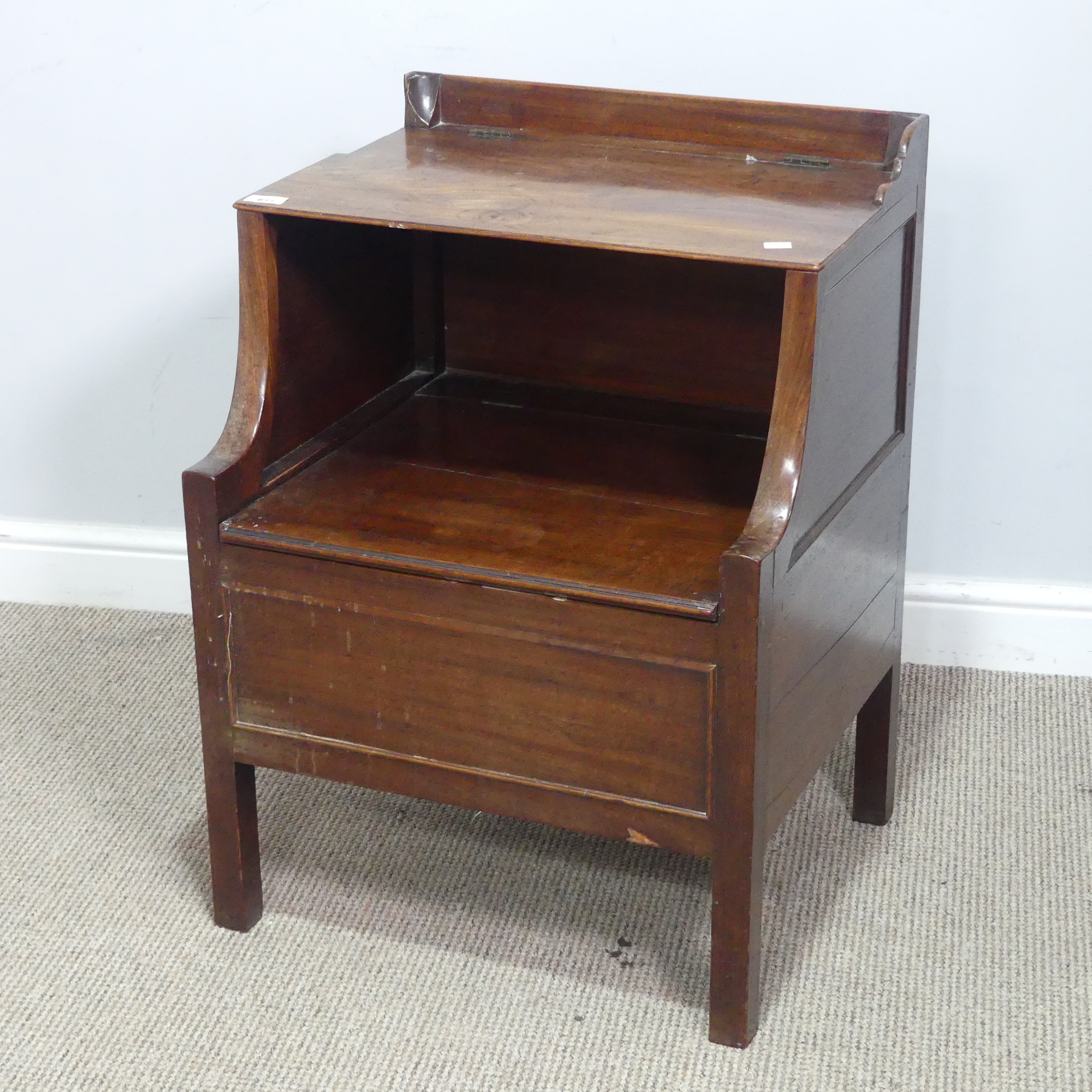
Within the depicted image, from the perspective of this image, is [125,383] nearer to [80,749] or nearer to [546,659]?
[80,749]

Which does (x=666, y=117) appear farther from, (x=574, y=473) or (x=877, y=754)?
(x=877, y=754)

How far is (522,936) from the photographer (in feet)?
5.71

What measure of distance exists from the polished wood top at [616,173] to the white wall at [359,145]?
287mm

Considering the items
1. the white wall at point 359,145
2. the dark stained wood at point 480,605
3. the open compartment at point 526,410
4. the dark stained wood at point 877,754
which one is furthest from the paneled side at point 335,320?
the dark stained wood at point 877,754

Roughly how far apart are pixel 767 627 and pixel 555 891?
0.54 m

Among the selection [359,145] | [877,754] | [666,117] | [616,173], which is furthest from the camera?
[359,145]

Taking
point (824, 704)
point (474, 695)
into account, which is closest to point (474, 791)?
point (474, 695)

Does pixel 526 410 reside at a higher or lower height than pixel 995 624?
higher

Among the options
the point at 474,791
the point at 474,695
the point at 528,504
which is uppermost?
the point at 528,504

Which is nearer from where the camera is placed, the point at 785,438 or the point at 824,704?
the point at 785,438

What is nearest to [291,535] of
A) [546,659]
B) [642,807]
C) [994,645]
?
[546,659]

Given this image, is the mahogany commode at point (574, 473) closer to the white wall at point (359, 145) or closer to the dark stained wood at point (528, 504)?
the dark stained wood at point (528, 504)

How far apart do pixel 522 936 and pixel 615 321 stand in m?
0.68

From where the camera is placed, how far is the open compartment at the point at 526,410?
1.53m
